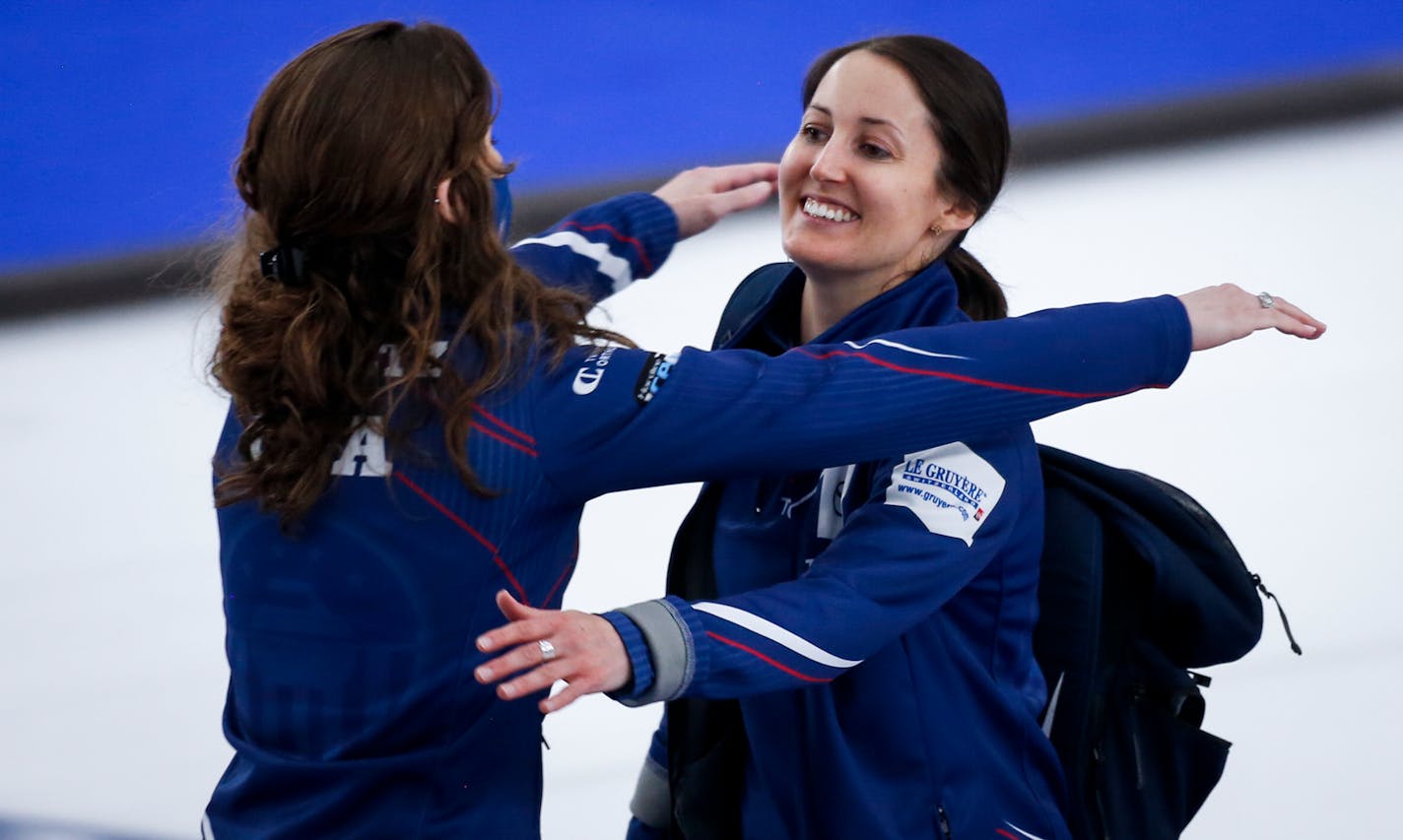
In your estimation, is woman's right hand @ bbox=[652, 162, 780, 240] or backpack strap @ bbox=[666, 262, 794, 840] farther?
woman's right hand @ bbox=[652, 162, 780, 240]

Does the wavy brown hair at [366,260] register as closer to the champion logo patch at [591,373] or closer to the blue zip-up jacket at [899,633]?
the champion logo patch at [591,373]

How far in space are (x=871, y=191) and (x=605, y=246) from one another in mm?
309

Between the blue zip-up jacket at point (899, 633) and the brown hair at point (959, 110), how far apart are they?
0.10m

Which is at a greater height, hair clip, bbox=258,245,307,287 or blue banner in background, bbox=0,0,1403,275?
blue banner in background, bbox=0,0,1403,275

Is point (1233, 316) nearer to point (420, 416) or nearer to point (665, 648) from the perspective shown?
point (665, 648)

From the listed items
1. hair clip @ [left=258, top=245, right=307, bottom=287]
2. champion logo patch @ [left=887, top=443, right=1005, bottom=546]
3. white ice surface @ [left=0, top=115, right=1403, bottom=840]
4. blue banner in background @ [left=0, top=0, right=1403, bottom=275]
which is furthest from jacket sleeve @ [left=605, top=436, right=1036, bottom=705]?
blue banner in background @ [left=0, top=0, right=1403, bottom=275]

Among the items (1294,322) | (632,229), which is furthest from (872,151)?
(1294,322)

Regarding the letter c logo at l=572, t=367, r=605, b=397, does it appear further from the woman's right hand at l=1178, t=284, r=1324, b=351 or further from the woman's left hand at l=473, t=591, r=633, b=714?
the woman's right hand at l=1178, t=284, r=1324, b=351

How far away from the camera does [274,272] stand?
3.92 ft

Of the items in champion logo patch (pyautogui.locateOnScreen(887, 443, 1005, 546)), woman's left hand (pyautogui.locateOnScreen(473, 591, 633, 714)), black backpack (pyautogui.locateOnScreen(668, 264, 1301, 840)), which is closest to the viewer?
woman's left hand (pyautogui.locateOnScreen(473, 591, 633, 714))

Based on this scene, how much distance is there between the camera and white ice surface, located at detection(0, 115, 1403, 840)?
233cm

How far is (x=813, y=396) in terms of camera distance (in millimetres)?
1218

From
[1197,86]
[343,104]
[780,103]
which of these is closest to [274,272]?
[343,104]

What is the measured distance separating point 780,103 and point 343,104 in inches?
116
